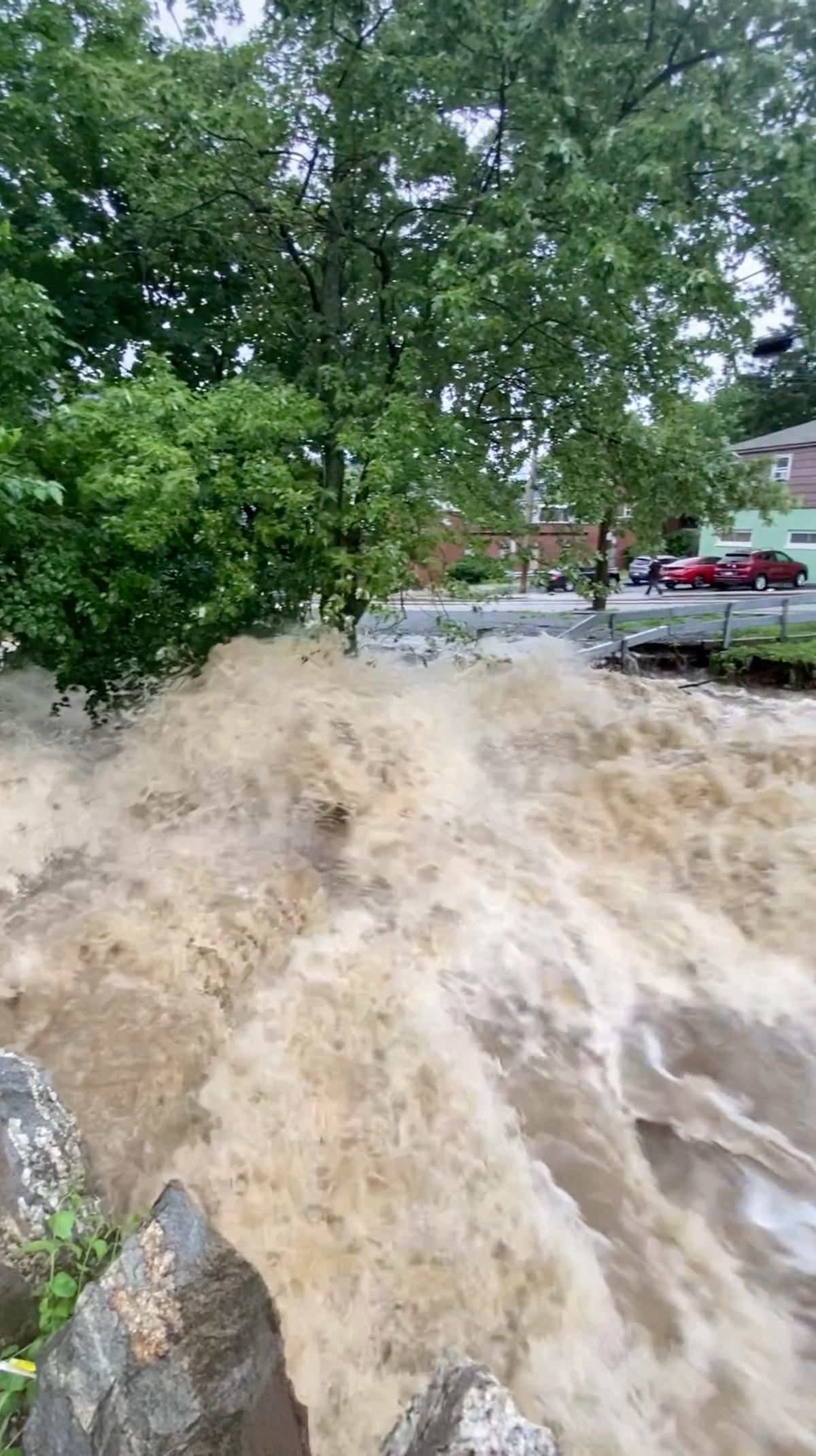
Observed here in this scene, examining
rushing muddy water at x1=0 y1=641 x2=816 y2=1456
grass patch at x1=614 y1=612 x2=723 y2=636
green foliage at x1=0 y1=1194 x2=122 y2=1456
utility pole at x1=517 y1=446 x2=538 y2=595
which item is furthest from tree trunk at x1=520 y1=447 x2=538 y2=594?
green foliage at x1=0 y1=1194 x2=122 y2=1456

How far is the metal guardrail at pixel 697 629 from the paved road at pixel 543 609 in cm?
16

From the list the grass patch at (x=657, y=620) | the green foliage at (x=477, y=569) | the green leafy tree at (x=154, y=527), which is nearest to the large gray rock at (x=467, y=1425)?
the green leafy tree at (x=154, y=527)

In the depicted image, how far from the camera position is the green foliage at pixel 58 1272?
93.5 inches

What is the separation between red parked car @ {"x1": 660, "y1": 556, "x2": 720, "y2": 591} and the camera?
24.6 metres

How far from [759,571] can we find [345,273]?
2051 cm

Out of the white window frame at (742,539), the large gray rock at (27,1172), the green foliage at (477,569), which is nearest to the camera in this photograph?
the large gray rock at (27,1172)

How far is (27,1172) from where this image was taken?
293 centimetres

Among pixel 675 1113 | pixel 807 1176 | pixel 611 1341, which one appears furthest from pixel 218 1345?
pixel 807 1176

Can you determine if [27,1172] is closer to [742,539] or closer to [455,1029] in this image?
[455,1029]

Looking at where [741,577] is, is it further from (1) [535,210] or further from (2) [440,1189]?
(2) [440,1189]

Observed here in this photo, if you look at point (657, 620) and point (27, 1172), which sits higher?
point (657, 620)

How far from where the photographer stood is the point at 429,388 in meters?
7.29

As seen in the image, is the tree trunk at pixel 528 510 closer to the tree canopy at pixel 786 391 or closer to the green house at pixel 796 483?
the green house at pixel 796 483

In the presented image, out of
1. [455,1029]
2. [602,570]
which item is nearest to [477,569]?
[602,570]
